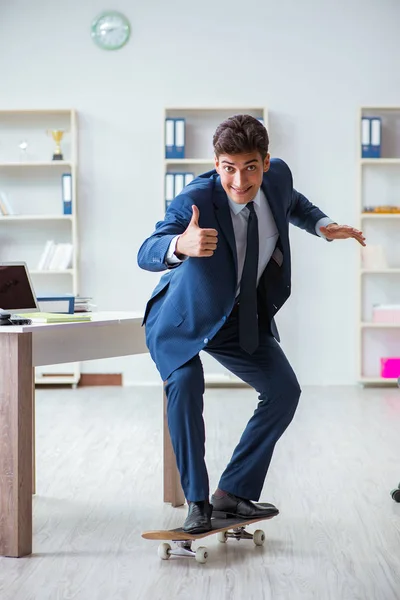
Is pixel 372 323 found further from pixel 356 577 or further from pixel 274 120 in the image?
pixel 356 577

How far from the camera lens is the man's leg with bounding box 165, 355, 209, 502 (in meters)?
2.23

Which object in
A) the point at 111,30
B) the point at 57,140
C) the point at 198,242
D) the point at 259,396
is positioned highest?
the point at 111,30

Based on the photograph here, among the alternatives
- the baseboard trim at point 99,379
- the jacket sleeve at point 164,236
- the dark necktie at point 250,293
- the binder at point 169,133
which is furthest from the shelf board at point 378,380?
the jacket sleeve at point 164,236

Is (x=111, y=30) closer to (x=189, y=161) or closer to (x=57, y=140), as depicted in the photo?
(x=57, y=140)

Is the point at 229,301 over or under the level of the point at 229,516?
over

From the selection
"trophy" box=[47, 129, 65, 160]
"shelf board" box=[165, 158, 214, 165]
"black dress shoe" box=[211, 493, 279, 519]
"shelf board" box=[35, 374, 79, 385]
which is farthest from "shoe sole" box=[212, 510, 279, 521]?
"trophy" box=[47, 129, 65, 160]

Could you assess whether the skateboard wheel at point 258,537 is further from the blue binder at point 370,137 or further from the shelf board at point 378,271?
the blue binder at point 370,137

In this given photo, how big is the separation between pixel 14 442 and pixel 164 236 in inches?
27.7

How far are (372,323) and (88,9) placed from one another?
300 cm

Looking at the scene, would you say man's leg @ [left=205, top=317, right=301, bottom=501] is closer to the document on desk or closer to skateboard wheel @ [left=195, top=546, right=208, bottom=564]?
skateboard wheel @ [left=195, top=546, right=208, bottom=564]

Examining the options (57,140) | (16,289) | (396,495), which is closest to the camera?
→ (16,289)

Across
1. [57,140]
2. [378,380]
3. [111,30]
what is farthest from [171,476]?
[111,30]

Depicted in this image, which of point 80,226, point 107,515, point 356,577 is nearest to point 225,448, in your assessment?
point 107,515

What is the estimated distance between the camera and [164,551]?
226 centimetres
